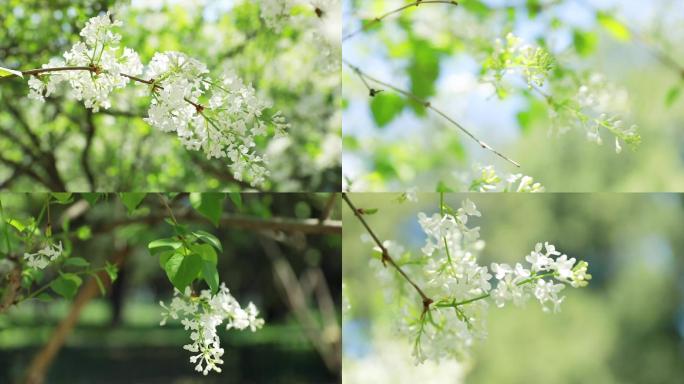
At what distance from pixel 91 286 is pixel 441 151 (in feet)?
5.88

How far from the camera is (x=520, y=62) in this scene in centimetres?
81

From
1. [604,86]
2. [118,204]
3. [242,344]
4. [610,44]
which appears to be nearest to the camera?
[604,86]

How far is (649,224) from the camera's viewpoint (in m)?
10.7

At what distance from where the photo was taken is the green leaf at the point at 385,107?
4.87ft

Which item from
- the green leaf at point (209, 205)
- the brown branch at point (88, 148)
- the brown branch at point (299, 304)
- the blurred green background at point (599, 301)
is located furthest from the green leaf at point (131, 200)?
the blurred green background at point (599, 301)

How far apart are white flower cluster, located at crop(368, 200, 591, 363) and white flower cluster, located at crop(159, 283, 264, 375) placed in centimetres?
18

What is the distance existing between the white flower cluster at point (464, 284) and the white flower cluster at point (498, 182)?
56 mm

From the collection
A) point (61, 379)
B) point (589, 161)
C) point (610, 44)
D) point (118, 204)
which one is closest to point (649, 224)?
point (589, 161)

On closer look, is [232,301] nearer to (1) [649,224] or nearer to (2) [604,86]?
(2) [604,86]

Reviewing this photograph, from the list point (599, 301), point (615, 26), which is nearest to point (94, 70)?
point (615, 26)

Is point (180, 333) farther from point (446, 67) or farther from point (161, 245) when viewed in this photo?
point (161, 245)

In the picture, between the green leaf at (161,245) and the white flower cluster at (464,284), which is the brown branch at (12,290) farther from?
the white flower cluster at (464,284)

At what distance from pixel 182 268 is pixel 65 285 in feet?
0.67

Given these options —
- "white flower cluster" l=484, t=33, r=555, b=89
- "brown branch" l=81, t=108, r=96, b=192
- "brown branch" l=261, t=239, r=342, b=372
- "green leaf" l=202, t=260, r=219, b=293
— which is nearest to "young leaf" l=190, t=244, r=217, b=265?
"green leaf" l=202, t=260, r=219, b=293
